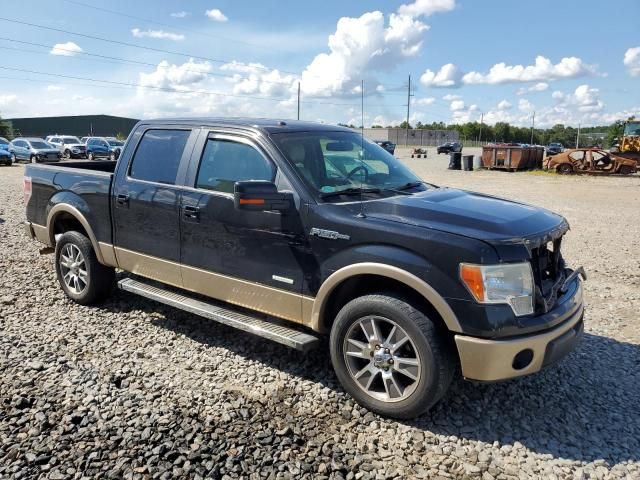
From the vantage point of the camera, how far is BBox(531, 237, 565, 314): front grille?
3.31m

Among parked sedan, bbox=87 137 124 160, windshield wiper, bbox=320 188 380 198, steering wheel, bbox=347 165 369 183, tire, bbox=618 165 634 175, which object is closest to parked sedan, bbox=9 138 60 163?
parked sedan, bbox=87 137 124 160

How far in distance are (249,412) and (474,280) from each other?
1.76 metres

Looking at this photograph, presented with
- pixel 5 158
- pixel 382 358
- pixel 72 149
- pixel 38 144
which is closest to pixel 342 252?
pixel 382 358

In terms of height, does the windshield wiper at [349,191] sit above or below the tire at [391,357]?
above

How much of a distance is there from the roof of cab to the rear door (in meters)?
0.10

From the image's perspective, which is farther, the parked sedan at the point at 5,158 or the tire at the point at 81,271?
the parked sedan at the point at 5,158

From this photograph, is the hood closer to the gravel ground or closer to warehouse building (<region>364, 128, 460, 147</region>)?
the gravel ground

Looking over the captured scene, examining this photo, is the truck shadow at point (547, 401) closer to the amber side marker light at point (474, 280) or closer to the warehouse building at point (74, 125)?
the amber side marker light at point (474, 280)

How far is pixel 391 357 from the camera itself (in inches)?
137

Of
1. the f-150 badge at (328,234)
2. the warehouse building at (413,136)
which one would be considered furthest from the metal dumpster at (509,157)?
the warehouse building at (413,136)

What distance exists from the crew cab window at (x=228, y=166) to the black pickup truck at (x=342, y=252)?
0.01 metres

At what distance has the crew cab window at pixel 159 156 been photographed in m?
4.69

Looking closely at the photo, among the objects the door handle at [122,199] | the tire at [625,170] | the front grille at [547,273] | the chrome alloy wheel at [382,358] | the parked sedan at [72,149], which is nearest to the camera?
the front grille at [547,273]

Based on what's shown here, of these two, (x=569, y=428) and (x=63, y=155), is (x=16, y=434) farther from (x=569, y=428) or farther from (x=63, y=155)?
(x=63, y=155)
